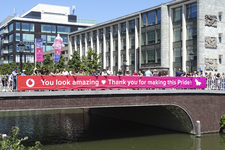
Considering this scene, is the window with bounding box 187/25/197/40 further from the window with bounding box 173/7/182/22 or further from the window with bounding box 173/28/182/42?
the window with bounding box 173/7/182/22

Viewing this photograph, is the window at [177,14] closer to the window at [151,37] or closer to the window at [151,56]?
the window at [151,37]

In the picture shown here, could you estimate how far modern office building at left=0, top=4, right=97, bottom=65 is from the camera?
94312 millimetres

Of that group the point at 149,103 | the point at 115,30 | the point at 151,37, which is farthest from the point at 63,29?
the point at 149,103

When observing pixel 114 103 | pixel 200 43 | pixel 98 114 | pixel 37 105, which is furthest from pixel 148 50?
pixel 37 105

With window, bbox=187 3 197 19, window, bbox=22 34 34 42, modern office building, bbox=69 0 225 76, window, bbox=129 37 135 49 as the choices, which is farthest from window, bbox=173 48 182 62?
window, bbox=22 34 34 42

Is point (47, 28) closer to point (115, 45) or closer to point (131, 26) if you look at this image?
point (115, 45)

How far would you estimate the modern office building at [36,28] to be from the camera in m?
94.3

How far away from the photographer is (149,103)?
2395 cm

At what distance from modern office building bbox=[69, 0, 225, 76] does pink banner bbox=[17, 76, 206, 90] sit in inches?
790

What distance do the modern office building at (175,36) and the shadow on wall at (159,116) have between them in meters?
15.9

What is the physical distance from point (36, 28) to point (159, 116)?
73.9m

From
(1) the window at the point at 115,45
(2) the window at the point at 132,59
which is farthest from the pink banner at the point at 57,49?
(1) the window at the point at 115,45

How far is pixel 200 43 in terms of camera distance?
44875mm

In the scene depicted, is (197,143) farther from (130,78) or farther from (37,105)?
(37,105)
